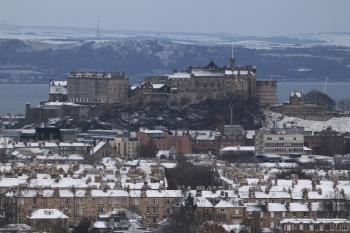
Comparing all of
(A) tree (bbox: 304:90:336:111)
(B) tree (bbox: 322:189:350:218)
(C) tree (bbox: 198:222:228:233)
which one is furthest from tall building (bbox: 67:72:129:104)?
(C) tree (bbox: 198:222:228:233)

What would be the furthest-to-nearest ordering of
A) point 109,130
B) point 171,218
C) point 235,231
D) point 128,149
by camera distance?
point 109,130 → point 128,149 → point 171,218 → point 235,231

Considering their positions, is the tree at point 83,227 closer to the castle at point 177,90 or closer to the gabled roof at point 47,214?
the gabled roof at point 47,214

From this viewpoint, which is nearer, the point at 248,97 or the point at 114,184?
the point at 114,184

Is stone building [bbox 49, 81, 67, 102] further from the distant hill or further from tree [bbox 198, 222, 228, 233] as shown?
the distant hill

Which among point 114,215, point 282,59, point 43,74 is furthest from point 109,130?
point 282,59

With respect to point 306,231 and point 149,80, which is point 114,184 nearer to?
point 306,231

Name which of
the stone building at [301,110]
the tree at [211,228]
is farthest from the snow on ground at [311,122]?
the tree at [211,228]
